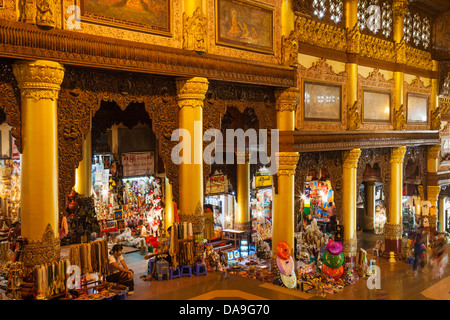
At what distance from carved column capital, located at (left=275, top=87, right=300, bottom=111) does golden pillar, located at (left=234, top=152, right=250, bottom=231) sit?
215 inches

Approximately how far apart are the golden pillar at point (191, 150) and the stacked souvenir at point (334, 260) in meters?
4.20

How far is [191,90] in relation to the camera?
9.10 m

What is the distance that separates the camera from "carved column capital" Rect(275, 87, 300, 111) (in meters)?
11.5

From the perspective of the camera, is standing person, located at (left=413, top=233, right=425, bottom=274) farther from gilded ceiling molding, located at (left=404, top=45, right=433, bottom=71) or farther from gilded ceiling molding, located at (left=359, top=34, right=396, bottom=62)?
gilded ceiling molding, located at (left=404, top=45, right=433, bottom=71)

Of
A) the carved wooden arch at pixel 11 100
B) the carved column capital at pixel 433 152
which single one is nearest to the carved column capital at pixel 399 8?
the carved column capital at pixel 433 152

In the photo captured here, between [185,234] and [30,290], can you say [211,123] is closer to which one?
[185,234]

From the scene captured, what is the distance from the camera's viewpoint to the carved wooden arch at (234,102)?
9.82m

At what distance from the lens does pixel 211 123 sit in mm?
9828

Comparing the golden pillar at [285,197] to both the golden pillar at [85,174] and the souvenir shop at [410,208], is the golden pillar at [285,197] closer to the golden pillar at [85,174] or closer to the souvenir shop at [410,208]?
the golden pillar at [85,174]

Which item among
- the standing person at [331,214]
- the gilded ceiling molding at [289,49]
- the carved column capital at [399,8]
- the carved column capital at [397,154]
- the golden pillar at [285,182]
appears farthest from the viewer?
the standing person at [331,214]

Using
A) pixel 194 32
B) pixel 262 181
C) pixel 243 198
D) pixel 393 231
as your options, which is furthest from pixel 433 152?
pixel 194 32

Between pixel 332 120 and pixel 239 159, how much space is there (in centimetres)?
416

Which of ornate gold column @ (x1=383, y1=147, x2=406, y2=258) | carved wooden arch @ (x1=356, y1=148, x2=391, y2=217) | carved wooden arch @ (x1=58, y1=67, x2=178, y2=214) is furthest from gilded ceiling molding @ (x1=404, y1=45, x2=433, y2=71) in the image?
carved wooden arch @ (x1=58, y1=67, x2=178, y2=214)

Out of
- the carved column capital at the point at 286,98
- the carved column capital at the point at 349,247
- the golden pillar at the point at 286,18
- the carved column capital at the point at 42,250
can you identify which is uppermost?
the golden pillar at the point at 286,18
